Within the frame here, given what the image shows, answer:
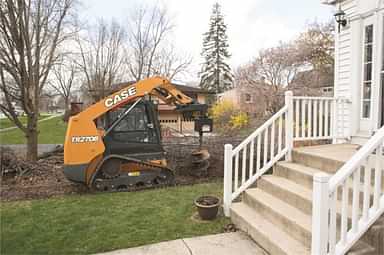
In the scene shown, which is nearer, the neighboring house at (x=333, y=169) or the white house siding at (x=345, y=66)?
the neighboring house at (x=333, y=169)

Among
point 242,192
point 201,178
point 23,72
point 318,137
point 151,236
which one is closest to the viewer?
point 151,236

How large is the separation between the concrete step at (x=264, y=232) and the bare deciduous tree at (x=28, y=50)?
6.30 m

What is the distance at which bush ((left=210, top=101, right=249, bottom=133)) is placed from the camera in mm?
13859

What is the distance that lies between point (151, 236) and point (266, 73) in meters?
17.2

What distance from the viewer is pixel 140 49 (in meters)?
17.8

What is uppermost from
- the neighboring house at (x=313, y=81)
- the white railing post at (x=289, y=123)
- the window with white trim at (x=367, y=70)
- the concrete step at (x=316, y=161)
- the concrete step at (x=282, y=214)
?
the neighboring house at (x=313, y=81)

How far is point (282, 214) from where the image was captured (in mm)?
3188

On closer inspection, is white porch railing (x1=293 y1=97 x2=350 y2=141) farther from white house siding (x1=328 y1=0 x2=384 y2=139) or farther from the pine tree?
the pine tree

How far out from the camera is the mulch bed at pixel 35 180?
5363mm

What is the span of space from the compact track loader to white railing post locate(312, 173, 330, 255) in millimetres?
3946

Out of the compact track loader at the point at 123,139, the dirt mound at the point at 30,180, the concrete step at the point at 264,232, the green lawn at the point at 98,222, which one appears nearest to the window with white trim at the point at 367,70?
the concrete step at the point at 264,232

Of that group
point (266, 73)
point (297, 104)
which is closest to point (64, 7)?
point (297, 104)

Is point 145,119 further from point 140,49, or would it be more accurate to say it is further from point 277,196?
point 140,49

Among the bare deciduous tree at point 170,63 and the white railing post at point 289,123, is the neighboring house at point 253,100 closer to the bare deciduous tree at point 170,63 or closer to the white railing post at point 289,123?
the bare deciduous tree at point 170,63
